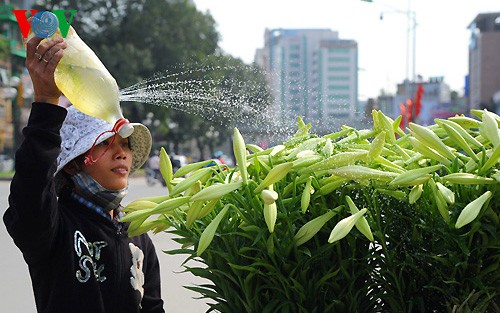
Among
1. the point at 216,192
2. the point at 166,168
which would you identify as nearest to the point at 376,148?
the point at 216,192

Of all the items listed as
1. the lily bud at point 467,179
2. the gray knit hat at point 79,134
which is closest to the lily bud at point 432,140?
the lily bud at point 467,179

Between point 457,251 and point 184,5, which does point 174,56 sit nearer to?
point 184,5

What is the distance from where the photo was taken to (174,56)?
38969 millimetres

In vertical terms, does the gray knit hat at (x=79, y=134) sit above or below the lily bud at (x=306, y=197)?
above

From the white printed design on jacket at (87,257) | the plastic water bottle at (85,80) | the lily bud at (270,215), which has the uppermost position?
the plastic water bottle at (85,80)

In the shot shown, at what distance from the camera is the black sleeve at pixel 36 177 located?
1891 millimetres

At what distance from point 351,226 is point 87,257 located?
100cm

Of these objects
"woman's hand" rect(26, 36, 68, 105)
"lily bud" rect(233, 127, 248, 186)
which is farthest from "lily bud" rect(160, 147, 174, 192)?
"woman's hand" rect(26, 36, 68, 105)

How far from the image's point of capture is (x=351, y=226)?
4.74 feet

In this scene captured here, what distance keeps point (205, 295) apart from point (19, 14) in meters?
0.79

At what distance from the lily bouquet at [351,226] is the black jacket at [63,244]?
15.7 inches

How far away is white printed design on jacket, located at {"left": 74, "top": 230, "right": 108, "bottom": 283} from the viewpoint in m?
2.14

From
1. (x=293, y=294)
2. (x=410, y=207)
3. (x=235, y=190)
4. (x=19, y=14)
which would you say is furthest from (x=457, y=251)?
(x=19, y=14)

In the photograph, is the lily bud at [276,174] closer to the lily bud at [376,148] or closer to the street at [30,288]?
the lily bud at [376,148]
